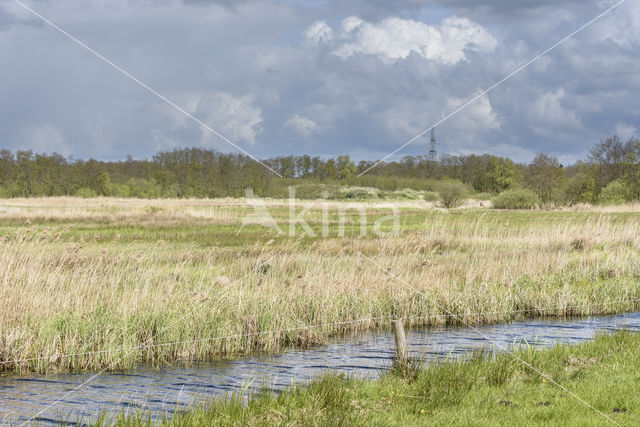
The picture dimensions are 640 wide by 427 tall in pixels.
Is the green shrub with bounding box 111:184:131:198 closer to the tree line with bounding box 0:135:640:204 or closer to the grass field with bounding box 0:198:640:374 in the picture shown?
the tree line with bounding box 0:135:640:204

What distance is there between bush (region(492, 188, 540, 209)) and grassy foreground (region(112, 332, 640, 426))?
1997 inches

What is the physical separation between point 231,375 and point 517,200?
53.2 metres

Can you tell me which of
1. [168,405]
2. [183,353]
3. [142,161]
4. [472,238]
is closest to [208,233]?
[472,238]

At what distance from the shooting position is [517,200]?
191 feet

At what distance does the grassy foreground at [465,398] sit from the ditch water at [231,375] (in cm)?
78

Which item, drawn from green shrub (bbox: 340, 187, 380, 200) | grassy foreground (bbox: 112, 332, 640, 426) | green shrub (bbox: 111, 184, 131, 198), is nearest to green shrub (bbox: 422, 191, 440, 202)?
green shrub (bbox: 340, 187, 380, 200)

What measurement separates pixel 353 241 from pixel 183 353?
47.1ft

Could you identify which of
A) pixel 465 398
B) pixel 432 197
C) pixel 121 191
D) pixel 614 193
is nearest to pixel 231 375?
pixel 465 398

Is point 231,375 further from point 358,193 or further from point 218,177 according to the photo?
point 218,177

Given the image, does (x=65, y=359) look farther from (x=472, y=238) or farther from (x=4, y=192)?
(x=4, y=192)

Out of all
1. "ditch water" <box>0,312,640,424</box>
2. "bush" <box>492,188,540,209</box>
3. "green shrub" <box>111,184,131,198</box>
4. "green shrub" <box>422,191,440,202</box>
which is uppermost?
"green shrub" <box>111,184,131,198</box>

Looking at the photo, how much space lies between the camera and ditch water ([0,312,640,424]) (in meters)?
7.86

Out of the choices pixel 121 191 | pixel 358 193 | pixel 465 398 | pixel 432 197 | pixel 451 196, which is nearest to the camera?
pixel 465 398

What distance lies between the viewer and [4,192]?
7612 centimetres
